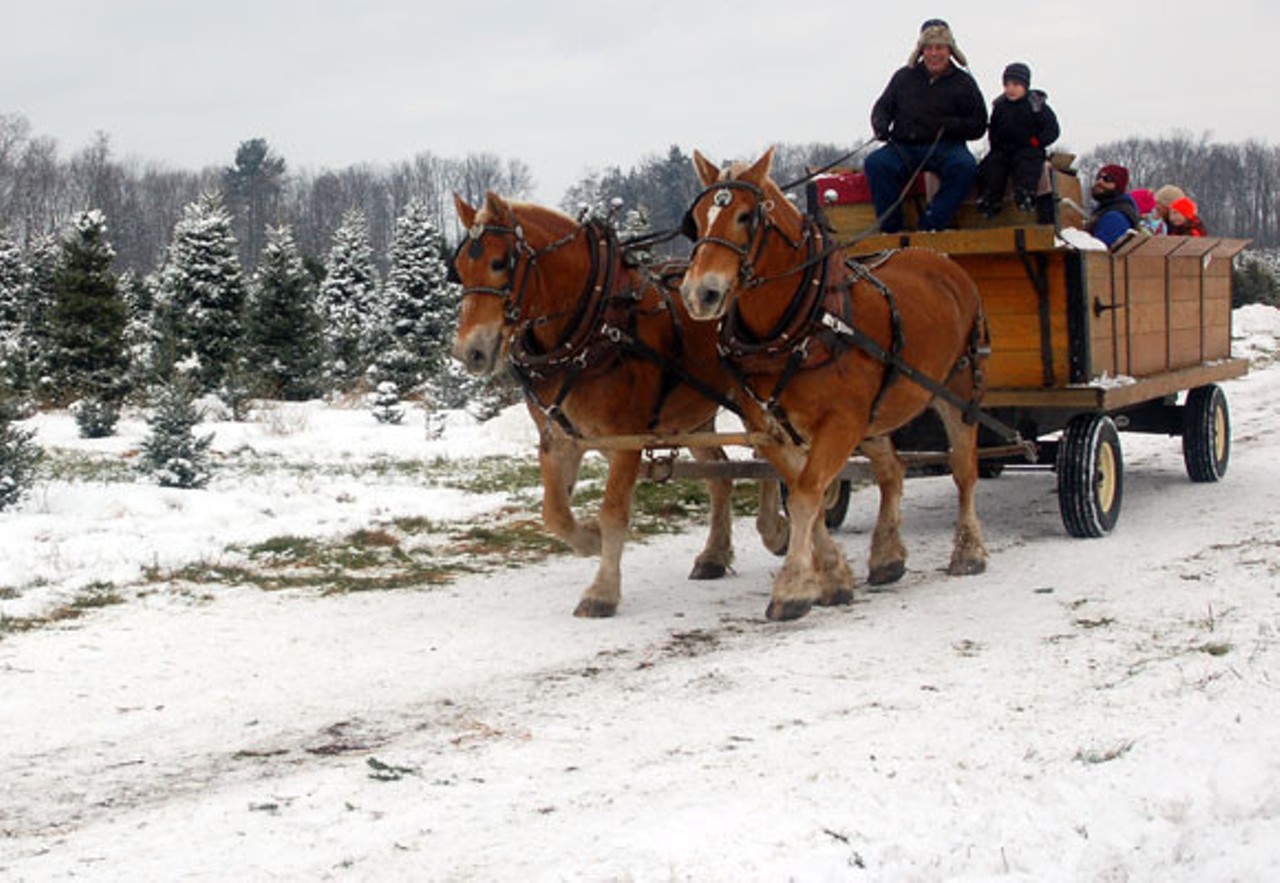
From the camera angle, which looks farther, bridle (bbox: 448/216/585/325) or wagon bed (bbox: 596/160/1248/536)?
wagon bed (bbox: 596/160/1248/536)

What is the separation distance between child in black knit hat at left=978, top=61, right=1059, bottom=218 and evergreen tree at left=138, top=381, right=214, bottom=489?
25.0 ft

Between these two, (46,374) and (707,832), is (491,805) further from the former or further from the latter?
(46,374)

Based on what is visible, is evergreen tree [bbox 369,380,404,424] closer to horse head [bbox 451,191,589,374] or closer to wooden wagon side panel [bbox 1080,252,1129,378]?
wooden wagon side panel [bbox 1080,252,1129,378]

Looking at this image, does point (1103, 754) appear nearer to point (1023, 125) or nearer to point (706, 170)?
point (706, 170)

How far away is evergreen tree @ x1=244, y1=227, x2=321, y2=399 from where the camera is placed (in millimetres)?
27500

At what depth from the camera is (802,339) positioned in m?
6.56

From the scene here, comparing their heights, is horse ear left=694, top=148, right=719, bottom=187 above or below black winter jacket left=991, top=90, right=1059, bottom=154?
below

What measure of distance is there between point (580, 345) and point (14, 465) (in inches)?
226

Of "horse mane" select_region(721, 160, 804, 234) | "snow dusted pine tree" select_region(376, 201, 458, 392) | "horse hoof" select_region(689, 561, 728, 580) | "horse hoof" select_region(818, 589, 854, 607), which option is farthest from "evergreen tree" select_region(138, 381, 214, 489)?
"snow dusted pine tree" select_region(376, 201, 458, 392)

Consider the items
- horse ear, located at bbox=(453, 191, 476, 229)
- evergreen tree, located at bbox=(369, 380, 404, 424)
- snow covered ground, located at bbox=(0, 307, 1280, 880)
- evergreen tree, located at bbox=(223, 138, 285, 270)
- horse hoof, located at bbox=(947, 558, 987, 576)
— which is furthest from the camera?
evergreen tree, located at bbox=(223, 138, 285, 270)

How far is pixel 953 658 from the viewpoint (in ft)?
19.0

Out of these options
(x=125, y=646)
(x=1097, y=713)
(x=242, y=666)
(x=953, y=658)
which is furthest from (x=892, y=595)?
(x=125, y=646)

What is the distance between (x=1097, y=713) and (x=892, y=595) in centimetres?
282

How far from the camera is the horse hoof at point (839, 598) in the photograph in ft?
23.7
